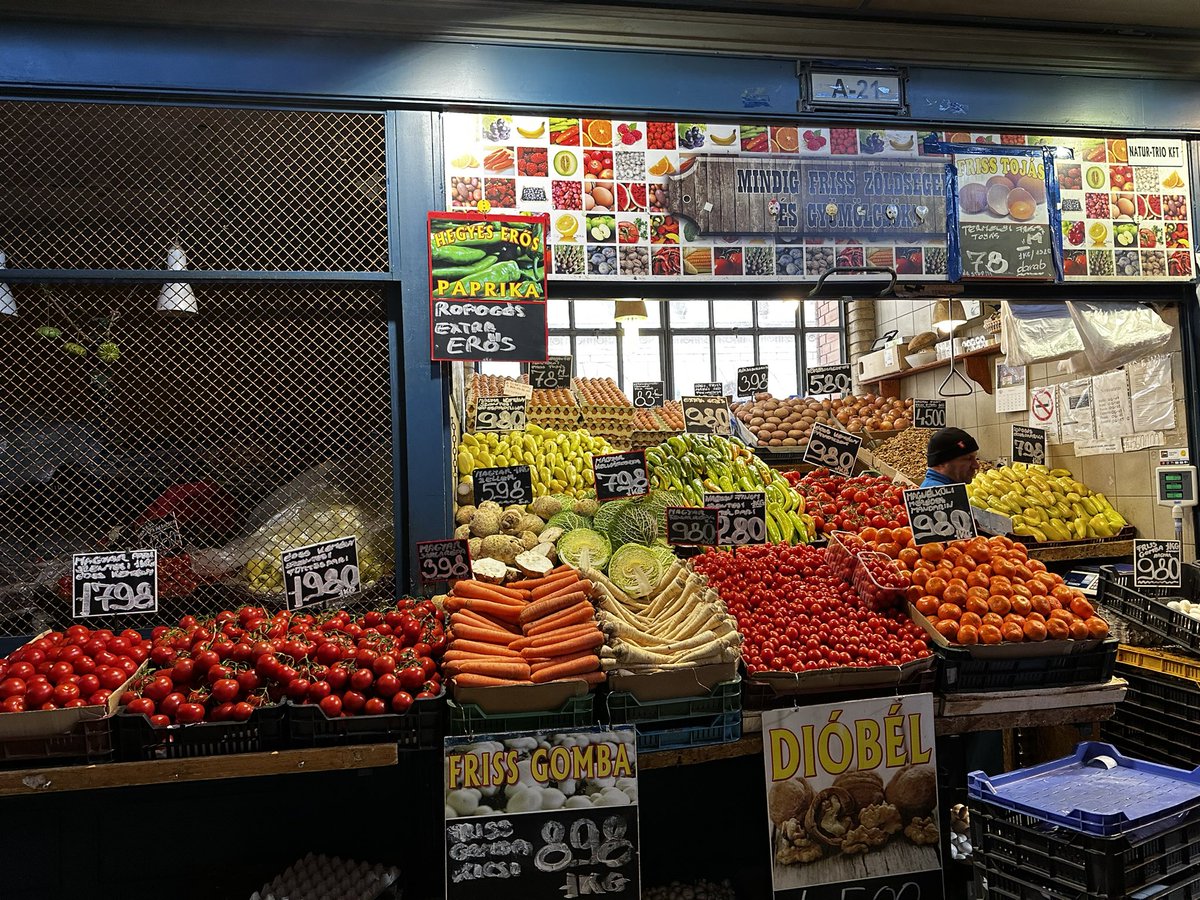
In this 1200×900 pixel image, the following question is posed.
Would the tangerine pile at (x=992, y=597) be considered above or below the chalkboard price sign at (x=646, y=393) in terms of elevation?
below

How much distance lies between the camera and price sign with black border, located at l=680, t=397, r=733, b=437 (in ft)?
16.6

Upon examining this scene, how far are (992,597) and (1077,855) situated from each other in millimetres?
1006

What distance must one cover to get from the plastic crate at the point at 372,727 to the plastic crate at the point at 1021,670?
1737 mm

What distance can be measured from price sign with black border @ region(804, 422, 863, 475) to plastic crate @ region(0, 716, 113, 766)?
3.07 metres

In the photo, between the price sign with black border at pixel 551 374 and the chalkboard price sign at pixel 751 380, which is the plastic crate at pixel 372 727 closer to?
the price sign with black border at pixel 551 374

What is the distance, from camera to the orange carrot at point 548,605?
Result: 2.84 m

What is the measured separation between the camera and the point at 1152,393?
4.98 m

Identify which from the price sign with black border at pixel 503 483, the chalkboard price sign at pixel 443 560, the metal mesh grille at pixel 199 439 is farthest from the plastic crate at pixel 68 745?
the price sign with black border at pixel 503 483

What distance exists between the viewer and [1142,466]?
559cm

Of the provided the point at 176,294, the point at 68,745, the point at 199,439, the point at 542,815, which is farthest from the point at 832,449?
the point at 68,745

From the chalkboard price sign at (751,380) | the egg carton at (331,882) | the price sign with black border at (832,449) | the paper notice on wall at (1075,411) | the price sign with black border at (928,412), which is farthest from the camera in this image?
the paper notice on wall at (1075,411)

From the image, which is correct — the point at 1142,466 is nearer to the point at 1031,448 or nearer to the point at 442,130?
the point at 1031,448

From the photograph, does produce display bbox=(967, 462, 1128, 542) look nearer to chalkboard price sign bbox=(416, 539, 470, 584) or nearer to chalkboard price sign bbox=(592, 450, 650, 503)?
chalkboard price sign bbox=(592, 450, 650, 503)

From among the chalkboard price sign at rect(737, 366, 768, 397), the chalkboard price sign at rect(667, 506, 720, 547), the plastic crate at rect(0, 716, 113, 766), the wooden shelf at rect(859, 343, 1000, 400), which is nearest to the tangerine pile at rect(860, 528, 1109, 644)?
the chalkboard price sign at rect(667, 506, 720, 547)
